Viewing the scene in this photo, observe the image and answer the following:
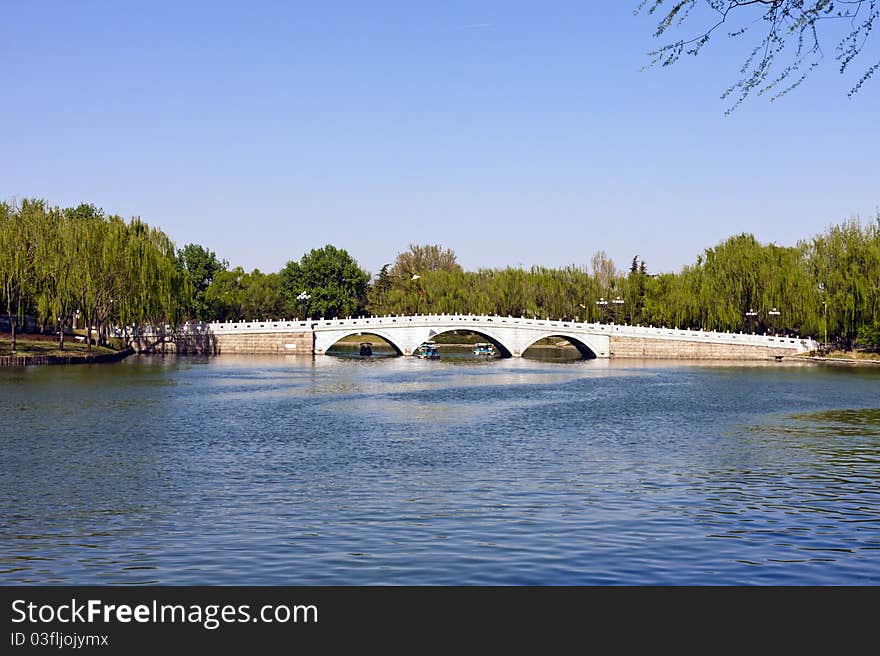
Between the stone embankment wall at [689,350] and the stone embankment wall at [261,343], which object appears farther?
the stone embankment wall at [261,343]

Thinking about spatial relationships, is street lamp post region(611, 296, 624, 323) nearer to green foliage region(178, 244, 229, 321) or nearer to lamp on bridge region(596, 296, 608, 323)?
lamp on bridge region(596, 296, 608, 323)

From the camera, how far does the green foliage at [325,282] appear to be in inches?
4200

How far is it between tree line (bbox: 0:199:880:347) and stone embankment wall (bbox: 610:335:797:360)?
11.9 ft

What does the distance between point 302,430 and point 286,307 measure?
82978 mm

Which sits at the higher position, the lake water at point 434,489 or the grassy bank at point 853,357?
the grassy bank at point 853,357

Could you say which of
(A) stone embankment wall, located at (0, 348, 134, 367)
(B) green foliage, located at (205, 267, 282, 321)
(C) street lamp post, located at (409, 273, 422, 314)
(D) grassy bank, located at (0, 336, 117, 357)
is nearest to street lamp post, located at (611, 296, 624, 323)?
(C) street lamp post, located at (409, 273, 422, 314)

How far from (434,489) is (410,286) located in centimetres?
9381

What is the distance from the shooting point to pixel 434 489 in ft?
63.2

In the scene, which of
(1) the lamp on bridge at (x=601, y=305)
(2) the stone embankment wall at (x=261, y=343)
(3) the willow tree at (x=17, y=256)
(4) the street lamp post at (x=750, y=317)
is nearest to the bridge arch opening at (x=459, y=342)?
(1) the lamp on bridge at (x=601, y=305)

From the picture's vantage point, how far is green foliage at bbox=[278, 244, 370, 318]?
350 feet

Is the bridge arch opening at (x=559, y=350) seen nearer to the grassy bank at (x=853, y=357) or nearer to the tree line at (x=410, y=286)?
the tree line at (x=410, y=286)

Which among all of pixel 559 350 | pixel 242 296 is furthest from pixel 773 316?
pixel 242 296

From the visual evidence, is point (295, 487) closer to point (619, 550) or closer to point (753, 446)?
point (619, 550)

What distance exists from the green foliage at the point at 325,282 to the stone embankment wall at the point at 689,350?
37.5 metres
